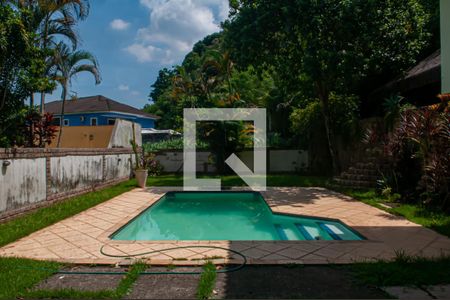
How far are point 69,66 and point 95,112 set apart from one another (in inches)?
515

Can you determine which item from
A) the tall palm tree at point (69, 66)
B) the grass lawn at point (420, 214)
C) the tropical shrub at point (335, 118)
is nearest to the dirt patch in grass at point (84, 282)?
the grass lawn at point (420, 214)

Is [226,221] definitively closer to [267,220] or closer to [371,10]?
[267,220]

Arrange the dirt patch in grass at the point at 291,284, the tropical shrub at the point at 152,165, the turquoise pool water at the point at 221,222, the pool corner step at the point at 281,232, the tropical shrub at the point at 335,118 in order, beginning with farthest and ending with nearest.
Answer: the tropical shrub at the point at 152,165 → the tropical shrub at the point at 335,118 → the turquoise pool water at the point at 221,222 → the pool corner step at the point at 281,232 → the dirt patch in grass at the point at 291,284

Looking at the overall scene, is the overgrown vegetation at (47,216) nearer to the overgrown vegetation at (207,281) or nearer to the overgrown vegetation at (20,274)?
the overgrown vegetation at (20,274)

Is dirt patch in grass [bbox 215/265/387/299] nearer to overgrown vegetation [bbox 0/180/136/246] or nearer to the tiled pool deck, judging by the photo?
the tiled pool deck

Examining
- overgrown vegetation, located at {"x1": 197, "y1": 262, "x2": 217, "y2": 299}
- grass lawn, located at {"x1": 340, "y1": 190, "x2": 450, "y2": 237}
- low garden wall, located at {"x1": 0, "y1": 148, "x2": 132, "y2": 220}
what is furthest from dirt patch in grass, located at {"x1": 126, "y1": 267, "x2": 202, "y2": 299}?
grass lawn, located at {"x1": 340, "y1": 190, "x2": 450, "y2": 237}

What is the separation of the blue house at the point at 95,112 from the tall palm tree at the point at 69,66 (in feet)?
39.0

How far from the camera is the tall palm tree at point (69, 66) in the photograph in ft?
47.1

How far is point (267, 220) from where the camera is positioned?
8727 mm

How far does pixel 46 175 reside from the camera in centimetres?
866

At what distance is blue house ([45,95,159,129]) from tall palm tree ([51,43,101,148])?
11.9 metres

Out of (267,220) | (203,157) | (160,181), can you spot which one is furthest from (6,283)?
(203,157)

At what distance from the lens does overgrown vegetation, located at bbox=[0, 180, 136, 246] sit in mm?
6098

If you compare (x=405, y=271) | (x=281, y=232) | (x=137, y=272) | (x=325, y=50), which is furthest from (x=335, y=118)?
(x=137, y=272)
